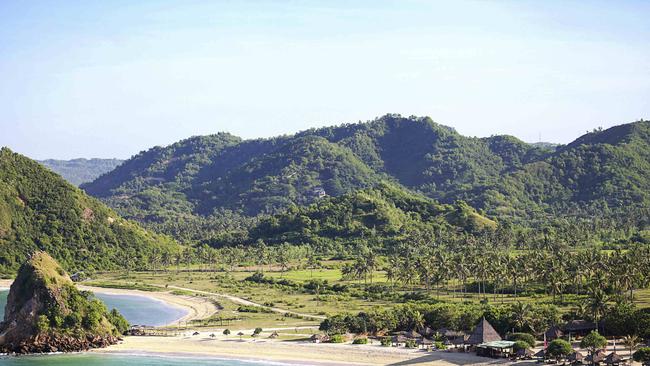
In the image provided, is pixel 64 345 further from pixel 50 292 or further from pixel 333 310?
pixel 333 310

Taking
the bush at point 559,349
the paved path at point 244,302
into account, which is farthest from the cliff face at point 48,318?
the bush at point 559,349

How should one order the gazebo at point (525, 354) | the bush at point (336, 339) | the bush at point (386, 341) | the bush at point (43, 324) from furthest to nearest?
the bush at point (336, 339) < the bush at point (43, 324) < the bush at point (386, 341) < the gazebo at point (525, 354)

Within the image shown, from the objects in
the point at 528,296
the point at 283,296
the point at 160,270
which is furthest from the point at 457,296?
the point at 160,270

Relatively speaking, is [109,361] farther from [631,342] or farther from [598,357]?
[631,342]

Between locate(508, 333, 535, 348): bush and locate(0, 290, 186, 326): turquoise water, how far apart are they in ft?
179

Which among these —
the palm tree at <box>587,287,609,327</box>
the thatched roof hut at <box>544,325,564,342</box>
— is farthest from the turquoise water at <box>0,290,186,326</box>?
the palm tree at <box>587,287,609,327</box>

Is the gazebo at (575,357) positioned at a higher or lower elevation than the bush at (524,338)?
lower

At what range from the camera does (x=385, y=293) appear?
459 feet

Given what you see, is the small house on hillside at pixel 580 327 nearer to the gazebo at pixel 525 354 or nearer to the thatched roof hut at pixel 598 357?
the gazebo at pixel 525 354

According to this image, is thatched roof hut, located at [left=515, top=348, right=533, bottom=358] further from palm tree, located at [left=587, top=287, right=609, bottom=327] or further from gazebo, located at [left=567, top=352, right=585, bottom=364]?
palm tree, located at [left=587, top=287, right=609, bottom=327]

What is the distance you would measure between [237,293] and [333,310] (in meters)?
32.1

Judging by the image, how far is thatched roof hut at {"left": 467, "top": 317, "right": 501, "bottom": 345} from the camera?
87631 mm

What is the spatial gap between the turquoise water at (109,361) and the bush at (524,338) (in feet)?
90.0

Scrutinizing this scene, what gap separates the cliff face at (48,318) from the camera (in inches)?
3703
